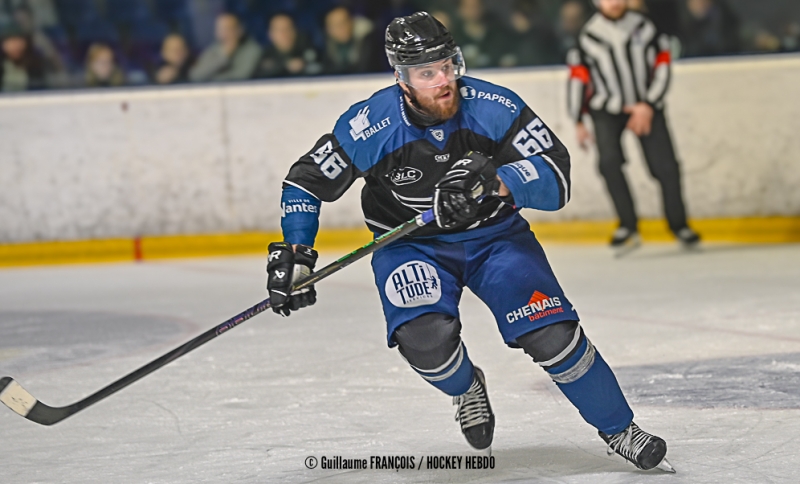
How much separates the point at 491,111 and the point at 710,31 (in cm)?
454

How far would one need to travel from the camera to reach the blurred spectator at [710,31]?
6.75 meters

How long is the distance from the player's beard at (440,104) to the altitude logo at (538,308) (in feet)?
1.44

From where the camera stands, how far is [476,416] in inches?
105

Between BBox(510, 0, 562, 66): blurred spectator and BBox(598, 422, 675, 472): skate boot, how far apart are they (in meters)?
4.65

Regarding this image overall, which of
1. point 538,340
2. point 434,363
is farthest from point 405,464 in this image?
point 538,340

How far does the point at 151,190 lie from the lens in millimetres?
6758

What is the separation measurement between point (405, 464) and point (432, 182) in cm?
62

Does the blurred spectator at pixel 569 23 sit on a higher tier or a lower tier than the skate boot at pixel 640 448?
lower

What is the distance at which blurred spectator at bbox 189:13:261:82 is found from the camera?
22.8 feet

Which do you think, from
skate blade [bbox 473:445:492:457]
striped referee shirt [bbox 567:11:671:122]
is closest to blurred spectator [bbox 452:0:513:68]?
striped referee shirt [bbox 567:11:671:122]

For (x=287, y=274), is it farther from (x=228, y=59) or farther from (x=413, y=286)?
(x=228, y=59)

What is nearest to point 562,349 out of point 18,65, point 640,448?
point 640,448

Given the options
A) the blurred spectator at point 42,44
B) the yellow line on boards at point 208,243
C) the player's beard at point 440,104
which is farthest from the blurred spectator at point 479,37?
the player's beard at point 440,104

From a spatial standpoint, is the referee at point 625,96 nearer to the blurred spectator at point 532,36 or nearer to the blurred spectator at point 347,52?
the blurred spectator at point 532,36
